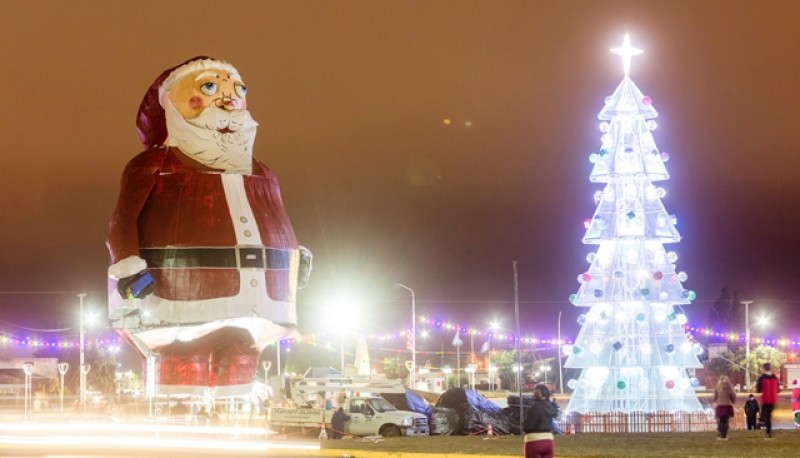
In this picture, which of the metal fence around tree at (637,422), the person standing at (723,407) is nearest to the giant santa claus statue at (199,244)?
the person standing at (723,407)

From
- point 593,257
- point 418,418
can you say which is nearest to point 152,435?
point 418,418

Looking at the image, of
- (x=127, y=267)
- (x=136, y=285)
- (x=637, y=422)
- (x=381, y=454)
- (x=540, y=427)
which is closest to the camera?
(x=540, y=427)

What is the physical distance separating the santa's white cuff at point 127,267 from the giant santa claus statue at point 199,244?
16 millimetres

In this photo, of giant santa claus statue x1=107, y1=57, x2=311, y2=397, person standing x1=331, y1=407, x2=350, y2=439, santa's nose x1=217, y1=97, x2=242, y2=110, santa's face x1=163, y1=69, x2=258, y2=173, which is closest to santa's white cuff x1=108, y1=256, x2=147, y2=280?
giant santa claus statue x1=107, y1=57, x2=311, y2=397

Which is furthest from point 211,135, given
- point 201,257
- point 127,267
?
point 127,267

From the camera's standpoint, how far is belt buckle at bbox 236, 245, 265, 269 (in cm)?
1836

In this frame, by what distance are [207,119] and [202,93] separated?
47 cm

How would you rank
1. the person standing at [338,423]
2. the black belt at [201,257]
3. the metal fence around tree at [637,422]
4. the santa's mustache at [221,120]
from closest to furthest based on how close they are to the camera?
the black belt at [201,257]
the santa's mustache at [221,120]
the metal fence around tree at [637,422]
the person standing at [338,423]

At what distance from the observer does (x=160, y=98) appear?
1922 cm

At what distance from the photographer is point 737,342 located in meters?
96.1

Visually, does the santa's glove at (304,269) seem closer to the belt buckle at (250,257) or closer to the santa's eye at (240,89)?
the belt buckle at (250,257)

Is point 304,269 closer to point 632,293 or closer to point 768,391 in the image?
point 768,391

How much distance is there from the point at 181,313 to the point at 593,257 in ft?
70.2

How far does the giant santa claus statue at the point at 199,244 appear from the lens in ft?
59.1
